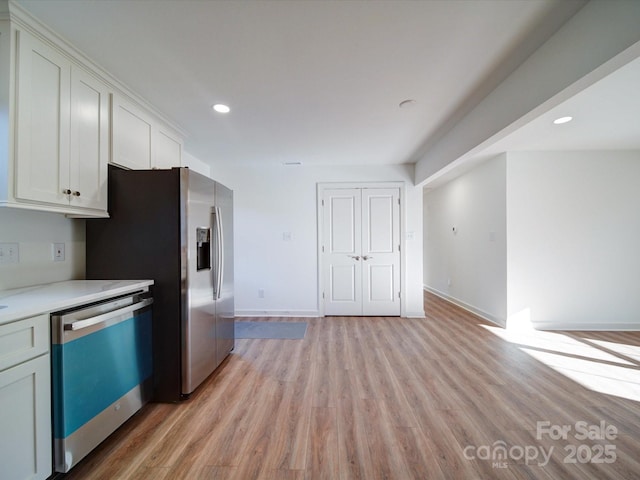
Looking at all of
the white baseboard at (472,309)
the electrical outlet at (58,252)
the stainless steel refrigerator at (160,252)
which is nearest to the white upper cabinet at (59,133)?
the stainless steel refrigerator at (160,252)

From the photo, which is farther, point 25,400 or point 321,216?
point 321,216

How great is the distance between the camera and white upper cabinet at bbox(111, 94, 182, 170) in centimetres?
205

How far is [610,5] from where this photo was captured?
1222 mm

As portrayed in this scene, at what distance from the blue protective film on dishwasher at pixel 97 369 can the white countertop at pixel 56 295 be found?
0.20 metres

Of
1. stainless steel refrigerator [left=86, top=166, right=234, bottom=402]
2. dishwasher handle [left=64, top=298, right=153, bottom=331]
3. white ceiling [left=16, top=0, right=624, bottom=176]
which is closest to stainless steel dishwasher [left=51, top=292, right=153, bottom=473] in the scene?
dishwasher handle [left=64, top=298, right=153, bottom=331]

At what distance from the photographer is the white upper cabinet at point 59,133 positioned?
56.2 inches

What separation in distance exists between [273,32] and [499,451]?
2.81 m

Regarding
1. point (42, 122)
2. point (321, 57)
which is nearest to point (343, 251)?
point (321, 57)

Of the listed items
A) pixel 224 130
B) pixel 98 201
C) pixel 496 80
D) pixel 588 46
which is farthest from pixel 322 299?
pixel 588 46

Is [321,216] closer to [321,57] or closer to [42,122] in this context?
[321,57]

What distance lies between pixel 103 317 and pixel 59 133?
118 centimetres

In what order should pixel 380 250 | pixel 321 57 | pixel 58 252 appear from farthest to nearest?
pixel 380 250 → pixel 58 252 → pixel 321 57

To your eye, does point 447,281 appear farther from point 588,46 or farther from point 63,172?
point 63,172

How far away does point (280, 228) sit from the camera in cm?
438
